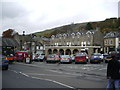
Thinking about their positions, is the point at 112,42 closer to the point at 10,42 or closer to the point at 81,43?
the point at 81,43

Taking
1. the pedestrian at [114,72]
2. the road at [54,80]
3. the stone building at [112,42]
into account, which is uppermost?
the stone building at [112,42]

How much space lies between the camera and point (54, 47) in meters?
80.1

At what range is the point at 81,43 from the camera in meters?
76.3

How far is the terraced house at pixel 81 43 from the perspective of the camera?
7150 cm

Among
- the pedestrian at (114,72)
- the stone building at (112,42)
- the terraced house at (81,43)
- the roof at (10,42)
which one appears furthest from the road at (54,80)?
the roof at (10,42)

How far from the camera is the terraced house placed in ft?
235

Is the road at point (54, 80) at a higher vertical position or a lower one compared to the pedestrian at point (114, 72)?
lower

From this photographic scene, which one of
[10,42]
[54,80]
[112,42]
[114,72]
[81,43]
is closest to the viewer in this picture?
[114,72]

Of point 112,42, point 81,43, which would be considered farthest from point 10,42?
point 112,42

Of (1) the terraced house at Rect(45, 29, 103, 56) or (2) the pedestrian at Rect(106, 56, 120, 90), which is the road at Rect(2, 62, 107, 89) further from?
(1) the terraced house at Rect(45, 29, 103, 56)

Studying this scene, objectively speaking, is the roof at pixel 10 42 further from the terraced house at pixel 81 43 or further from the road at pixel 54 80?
the road at pixel 54 80

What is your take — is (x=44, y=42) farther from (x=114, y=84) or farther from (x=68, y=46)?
(x=114, y=84)

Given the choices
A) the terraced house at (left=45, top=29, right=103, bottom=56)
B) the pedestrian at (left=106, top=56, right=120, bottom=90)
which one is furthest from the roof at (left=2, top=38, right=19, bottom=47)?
the pedestrian at (left=106, top=56, right=120, bottom=90)

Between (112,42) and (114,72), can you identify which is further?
(112,42)
